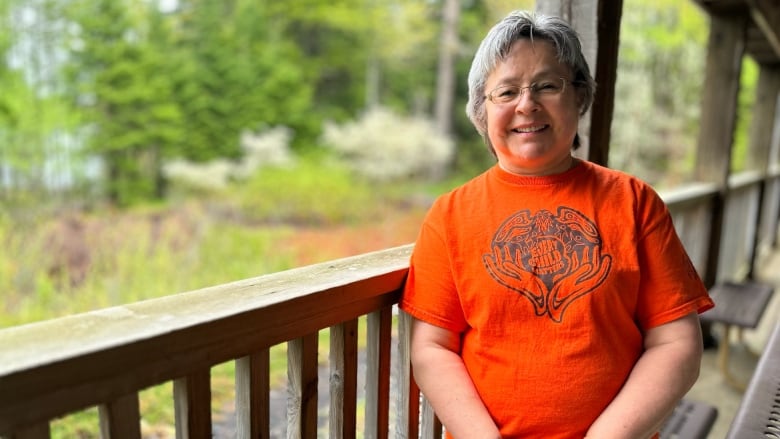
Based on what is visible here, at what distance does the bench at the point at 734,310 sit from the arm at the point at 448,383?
2342mm

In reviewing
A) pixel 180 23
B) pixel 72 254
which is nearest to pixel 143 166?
pixel 180 23

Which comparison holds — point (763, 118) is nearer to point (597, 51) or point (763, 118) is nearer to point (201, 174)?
point (597, 51)

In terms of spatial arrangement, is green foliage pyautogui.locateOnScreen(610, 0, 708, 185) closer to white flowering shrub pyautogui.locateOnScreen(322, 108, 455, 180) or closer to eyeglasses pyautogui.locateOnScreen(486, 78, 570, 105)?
white flowering shrub pyautogui.locateOnScreen(322, 108, 455, 180)

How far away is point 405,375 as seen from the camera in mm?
1376

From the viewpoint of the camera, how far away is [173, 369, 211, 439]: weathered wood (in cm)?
88

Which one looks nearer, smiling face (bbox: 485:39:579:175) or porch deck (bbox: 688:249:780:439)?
smiling face (bbox: 485:39:579:175)

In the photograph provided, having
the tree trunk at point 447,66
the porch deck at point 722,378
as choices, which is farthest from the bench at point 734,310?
the tree trunk at point 447,66

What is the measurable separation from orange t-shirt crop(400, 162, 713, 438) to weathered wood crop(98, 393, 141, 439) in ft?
1.85

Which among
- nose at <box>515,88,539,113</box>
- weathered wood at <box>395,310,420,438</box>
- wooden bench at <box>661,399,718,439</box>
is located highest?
nose at <box>515,88,539,113</box>

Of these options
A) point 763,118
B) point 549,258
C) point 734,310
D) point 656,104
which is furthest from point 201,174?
point 549,258

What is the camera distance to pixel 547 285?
42.4 inches

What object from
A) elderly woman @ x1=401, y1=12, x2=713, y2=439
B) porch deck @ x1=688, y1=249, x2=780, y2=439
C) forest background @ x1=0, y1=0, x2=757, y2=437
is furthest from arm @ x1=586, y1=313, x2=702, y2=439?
forest background @ x1=0, y1=0, x2=757, y2=437

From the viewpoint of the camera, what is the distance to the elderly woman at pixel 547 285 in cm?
106

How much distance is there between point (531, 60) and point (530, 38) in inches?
1.7
